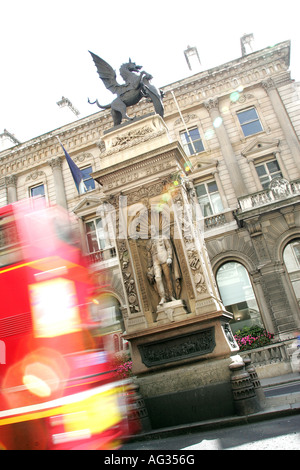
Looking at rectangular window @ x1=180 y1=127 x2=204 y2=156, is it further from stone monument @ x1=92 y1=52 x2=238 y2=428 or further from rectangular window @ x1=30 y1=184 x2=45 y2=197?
stone monument @ x1=92 y1=52 x2=238 y2=428

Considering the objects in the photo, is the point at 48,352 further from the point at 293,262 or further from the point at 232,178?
the point at 232,178

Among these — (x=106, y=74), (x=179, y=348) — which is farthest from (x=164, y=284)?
(x=106, y=74)

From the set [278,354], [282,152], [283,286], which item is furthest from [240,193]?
[278,354]

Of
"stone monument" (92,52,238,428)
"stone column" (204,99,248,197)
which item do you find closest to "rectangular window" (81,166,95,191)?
"stone column" (204,99,248,197)

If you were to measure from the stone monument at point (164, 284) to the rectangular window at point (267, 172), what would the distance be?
1237cm

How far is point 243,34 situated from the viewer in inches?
939

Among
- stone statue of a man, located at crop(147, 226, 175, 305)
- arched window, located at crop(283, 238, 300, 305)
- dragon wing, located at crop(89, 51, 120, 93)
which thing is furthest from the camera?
arched window, located at crop(283, 238, 300, 305)

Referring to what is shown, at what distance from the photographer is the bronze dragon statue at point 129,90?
29.2ft

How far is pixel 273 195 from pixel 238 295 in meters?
5.40

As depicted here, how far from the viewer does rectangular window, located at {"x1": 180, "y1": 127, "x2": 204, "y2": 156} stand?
21297mm

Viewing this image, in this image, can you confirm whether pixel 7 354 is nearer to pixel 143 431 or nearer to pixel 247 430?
pixel 143 431

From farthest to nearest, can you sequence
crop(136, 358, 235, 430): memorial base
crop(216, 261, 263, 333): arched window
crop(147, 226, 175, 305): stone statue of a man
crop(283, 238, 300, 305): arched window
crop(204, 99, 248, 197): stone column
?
crop(204, 99, 248, 197): stone column < crop(216, 261, 263, 333): arched window < crop(283, 238, 300, 305): arched window < crop(147, 226, 175, 305): stone statue of a man < crop(136, 358, 235, 430): memorial base

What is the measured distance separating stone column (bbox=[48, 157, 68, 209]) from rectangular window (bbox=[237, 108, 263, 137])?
12009 mm

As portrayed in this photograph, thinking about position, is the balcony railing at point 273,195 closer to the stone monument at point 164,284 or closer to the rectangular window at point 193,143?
the rectangular window at point 193,143
